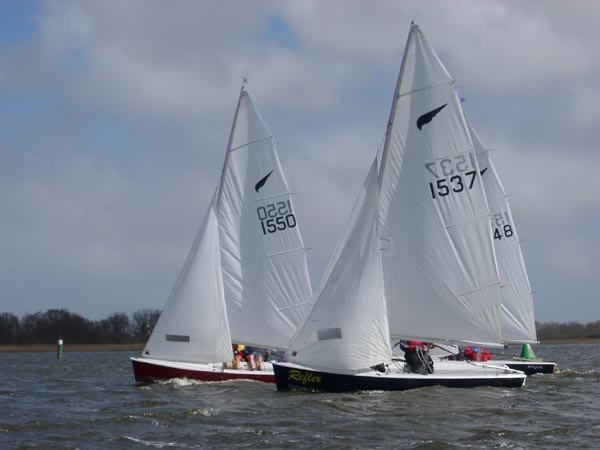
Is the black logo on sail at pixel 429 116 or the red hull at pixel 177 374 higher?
the black logo on sail at pixel 429 116

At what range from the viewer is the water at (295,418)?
63.3 ft

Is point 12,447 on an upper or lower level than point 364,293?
lower

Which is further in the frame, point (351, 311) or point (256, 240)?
point (256, 240)

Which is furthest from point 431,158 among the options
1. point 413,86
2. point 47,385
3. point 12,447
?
point 47,385

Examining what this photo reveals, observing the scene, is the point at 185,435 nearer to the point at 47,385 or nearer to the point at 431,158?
the point at 431,158

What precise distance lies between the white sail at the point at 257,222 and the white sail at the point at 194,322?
6.05 ft

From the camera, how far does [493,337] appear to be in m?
28.4

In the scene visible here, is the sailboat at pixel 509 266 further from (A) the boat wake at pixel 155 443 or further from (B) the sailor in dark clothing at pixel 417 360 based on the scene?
(A) the boat wake at pixel 155 443

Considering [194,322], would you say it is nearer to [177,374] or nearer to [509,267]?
[177,374]

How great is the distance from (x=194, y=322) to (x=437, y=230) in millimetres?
8575

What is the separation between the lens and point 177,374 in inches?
1228

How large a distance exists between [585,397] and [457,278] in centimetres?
516

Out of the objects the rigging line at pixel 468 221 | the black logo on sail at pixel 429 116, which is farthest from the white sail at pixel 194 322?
the black logo on sail at pixel 429 116

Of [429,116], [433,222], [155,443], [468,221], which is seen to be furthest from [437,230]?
[155,443]
